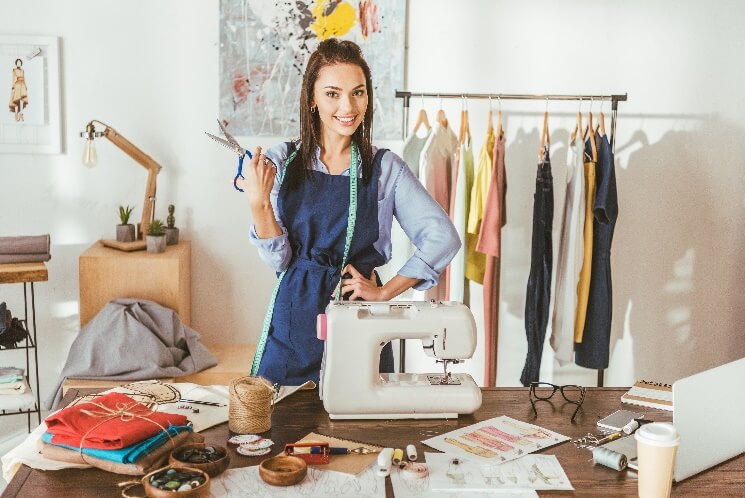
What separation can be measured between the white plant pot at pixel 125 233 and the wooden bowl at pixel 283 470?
248 cm

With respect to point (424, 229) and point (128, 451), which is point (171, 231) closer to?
point (424, 229)

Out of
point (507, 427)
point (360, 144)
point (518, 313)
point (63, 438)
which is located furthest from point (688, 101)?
point (63, 438)

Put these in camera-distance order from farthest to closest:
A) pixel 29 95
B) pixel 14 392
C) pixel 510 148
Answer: pixel 510 148 < pixel 29 95 < pixel 14 392

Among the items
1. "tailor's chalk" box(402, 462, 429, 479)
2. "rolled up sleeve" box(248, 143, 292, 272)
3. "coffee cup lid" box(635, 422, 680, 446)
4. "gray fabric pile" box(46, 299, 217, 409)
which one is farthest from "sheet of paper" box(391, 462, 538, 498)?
"gray fabric pile" box(46, 299, 217, 409)

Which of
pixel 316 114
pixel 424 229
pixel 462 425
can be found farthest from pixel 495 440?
pixel 316 114

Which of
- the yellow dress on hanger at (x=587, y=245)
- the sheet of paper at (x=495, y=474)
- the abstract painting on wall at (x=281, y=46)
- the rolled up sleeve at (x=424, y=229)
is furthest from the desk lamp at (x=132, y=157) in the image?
the sheet of paper at (x=495, y=474)

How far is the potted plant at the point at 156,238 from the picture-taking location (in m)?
3.78

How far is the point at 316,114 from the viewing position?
8.25ft

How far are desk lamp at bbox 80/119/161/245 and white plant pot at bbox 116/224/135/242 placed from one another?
4cm

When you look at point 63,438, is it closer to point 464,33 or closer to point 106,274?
point 106,274

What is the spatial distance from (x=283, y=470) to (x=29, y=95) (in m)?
3.05

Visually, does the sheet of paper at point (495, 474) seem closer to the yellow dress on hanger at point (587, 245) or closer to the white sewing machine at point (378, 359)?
the white sewing machine at point (378, 359)

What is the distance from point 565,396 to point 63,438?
1.23 metres

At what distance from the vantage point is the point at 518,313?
4.42 m
